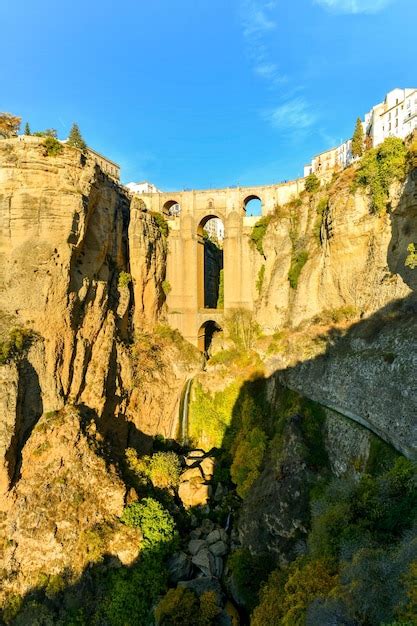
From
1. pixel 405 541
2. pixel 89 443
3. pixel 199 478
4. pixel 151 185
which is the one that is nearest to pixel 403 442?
pixel 405 541

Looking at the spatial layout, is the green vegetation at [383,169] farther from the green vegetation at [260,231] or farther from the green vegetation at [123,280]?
the green vegetation at [123,280]

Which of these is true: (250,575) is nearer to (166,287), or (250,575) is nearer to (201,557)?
(201,557)

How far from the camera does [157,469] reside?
27.5m

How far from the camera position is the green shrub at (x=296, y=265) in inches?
1371

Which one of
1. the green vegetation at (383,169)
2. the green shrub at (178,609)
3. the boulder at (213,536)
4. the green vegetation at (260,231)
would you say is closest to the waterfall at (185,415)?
the boulder at (213,536)

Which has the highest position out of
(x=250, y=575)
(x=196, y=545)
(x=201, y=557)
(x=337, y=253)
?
(x=337, y=253)

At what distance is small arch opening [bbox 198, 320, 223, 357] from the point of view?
40.2 metres

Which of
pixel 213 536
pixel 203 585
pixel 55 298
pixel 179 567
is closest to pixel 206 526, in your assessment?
pixel 213 536

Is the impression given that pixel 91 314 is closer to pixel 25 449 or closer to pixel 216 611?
pixel 25 449

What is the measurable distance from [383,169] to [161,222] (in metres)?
22.4

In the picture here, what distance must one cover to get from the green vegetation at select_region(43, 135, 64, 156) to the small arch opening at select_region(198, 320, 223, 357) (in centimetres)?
2045

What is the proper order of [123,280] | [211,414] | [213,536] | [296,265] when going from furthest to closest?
[123,280] < [296,265] < [211,414] < [213,536]

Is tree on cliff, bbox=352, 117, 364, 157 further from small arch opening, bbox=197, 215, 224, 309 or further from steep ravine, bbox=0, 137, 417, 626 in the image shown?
small arch opening, bbox=197, 215, 224, 309

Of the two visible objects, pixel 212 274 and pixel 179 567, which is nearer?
pixel 179 567
